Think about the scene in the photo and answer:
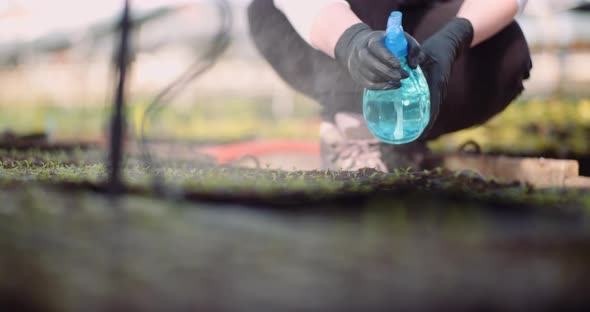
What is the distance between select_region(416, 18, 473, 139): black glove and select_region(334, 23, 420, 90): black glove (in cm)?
9

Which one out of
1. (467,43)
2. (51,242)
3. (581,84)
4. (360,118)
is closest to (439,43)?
(467,43)

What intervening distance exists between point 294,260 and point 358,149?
3.72ft

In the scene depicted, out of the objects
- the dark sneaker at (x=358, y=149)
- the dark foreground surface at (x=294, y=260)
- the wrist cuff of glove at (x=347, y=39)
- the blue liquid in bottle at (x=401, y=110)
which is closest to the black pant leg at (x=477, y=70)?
the dark sneaker at (x=358, y=149)

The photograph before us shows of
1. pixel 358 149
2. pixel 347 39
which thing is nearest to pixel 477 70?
pixel 358 149

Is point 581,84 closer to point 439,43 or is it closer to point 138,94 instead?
point 439,43

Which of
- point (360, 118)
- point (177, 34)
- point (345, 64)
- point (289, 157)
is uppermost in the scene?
point (177, 34)

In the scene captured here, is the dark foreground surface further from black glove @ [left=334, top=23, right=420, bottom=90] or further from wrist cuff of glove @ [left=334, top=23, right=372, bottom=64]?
wrist cuff of glove @ [left=334, top=23, right=372, bottom=64]

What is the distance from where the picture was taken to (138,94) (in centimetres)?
616

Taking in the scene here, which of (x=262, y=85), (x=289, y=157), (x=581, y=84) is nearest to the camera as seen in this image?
(x=289, y=157)

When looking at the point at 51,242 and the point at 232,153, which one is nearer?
the point at 51,242

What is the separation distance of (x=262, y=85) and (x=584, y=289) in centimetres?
531

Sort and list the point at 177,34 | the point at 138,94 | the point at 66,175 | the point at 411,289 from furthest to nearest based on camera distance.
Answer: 1. the point at 138,94
2. the point at 177,34
3. the point at 66,175
4. the point at 411,289

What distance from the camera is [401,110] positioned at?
1271mm

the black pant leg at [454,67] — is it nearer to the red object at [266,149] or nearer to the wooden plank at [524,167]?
the wooden plank at [524,167]
